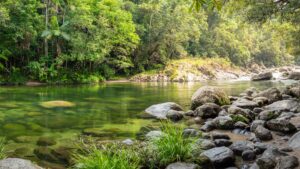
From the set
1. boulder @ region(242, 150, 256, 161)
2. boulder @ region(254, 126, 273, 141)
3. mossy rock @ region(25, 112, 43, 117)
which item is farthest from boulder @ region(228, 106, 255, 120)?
mossy rock @ region(25, 112, 43, 117)

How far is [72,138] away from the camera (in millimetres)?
10023

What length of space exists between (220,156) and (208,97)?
888cm

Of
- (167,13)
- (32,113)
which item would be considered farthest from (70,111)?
(167,13)

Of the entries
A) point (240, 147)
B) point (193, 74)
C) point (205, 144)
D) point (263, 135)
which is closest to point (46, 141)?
point (205, 144)

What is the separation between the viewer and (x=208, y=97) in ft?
52.6

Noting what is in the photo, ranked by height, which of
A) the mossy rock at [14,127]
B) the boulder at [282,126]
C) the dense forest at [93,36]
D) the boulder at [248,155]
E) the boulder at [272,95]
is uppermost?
the dense forest at [93,36]

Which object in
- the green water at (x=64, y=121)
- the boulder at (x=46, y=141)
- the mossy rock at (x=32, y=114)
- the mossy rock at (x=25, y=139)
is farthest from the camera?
the mossy rock at (x=32, y=114)

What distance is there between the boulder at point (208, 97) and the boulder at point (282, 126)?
5.52m

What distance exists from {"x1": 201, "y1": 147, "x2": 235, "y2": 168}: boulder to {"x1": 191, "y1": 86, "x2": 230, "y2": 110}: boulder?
8099 mm

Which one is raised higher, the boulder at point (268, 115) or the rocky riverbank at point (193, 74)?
the rocky riverbank at point (193, 74)

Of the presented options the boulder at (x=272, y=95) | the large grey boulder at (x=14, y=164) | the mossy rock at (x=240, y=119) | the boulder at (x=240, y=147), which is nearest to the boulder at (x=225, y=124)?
the mossy rock at (x=240, y=119)

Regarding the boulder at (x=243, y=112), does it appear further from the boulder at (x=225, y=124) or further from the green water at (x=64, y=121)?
the green water at (x=64, y=121)

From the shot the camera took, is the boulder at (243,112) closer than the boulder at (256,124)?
No

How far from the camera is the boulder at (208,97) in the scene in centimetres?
1575
